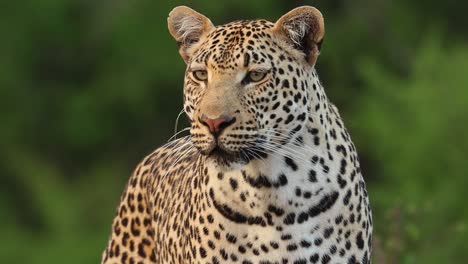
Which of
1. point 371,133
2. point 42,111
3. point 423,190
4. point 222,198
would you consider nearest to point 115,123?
point 42,111

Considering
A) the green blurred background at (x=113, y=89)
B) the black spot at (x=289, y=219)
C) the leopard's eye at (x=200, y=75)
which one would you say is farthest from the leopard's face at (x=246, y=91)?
the green blurred background at (x=113, y=89)

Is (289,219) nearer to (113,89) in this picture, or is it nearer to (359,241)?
(359,241)

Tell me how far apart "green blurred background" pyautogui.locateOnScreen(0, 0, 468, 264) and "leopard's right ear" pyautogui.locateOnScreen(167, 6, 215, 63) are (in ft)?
59.4

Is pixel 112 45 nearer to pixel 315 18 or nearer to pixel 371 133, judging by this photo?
pixel 371 133

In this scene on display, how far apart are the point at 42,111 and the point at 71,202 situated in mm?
1917

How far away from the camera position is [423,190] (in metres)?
26.5

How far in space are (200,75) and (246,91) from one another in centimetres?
34

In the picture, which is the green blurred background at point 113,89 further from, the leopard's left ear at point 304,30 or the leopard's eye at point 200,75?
the leopard's eye at point 200,75

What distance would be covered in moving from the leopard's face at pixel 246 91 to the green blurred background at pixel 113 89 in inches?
730

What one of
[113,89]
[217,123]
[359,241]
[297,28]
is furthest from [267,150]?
[113,89]

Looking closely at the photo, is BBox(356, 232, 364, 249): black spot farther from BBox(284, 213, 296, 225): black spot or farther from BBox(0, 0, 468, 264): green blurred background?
BBox(0, 0, 468, 264): green blurred background

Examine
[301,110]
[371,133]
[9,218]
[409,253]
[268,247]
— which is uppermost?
[301,110]

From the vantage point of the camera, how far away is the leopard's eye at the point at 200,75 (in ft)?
32.5

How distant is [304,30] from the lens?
10070 millimetres
